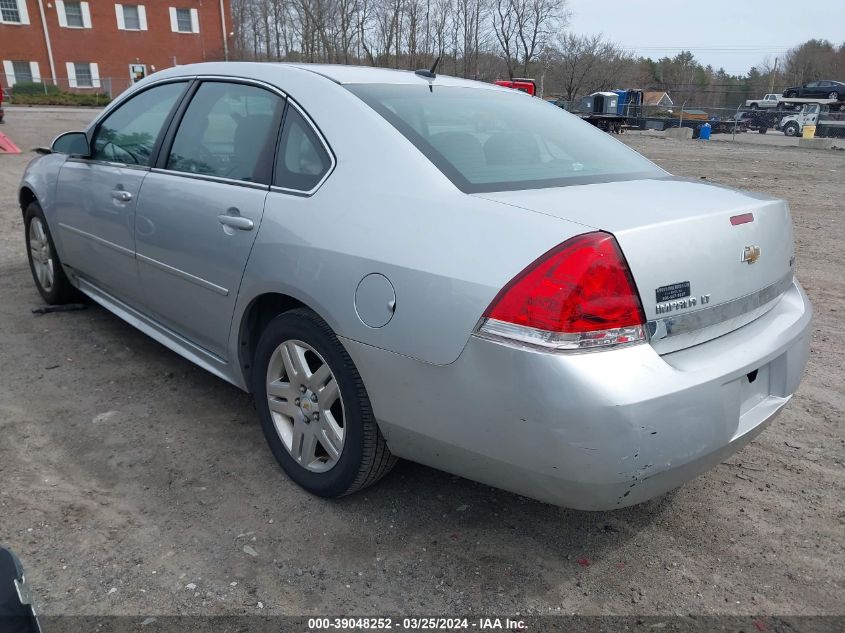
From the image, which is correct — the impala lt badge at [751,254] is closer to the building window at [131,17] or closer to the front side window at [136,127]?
the front side window at [136,127]

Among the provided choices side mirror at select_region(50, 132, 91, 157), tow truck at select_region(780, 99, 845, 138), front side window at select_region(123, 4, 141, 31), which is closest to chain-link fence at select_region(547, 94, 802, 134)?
tow truck at select_region(780, 99, 845, 138)

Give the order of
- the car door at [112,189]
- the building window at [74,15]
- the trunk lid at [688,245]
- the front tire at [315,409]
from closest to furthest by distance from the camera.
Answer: the trunk lid at [688,245] < the front tire at [315,409] < the car door at [112,189] < the building window at [74,15]

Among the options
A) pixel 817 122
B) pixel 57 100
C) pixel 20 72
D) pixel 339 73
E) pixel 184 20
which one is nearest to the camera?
pixel 339 73

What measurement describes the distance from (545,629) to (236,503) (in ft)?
4.22

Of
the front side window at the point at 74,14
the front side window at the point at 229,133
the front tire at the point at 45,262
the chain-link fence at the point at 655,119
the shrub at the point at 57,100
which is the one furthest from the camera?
the front side window at the point at 74,14

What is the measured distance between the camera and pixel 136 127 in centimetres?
371

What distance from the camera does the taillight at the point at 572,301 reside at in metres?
1.84

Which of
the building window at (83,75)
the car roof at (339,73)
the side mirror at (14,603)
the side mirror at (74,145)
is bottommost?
the side mirror at (14,603)

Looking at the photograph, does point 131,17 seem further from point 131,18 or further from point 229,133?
point 229,133

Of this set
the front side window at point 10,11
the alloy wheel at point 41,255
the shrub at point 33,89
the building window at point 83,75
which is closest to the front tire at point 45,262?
the alloy wheel at point 41,255

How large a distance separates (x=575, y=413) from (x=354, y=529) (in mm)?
1108

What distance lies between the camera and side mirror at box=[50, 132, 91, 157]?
399 cm

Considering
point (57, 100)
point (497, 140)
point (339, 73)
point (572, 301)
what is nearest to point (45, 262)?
point (339, 73)

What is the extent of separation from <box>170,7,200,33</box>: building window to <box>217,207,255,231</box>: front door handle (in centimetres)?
5001
